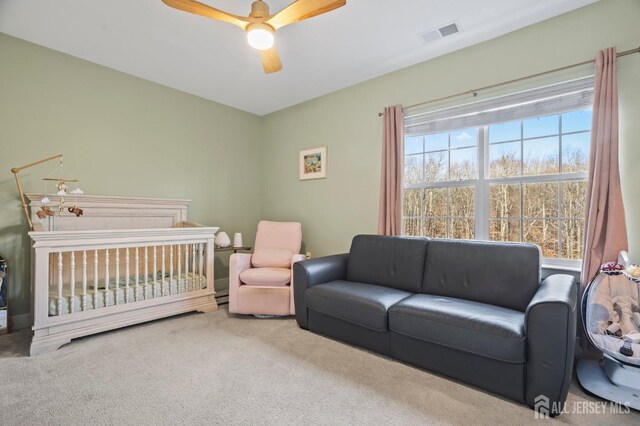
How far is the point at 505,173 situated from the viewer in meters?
2.78

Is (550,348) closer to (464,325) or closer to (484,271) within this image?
(464,325)

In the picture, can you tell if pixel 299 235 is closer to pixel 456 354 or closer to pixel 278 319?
pixel 278 319

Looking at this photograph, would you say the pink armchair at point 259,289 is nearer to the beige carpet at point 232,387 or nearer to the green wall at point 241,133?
the beige carpet at point 232,387

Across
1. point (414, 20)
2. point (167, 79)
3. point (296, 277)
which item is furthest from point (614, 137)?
point (167, 79)

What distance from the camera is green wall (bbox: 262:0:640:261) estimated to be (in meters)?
2.15

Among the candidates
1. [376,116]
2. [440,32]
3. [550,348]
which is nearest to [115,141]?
[376,116]

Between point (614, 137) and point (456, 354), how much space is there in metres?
1.83

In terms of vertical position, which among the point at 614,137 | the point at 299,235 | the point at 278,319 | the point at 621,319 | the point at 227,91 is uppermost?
the point at 227,91

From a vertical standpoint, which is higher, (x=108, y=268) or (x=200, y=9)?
(x=200, y=9)

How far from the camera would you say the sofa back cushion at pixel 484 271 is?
2.21m

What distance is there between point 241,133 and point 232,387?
11.9 ft

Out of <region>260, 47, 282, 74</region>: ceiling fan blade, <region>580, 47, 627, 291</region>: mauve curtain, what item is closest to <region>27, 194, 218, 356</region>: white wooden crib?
<region>260, 47, 282, 74</region>: ceiling fan blade

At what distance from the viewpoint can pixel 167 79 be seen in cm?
360

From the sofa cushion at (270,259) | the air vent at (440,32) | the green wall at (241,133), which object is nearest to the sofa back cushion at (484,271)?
the green wall at (241,133)
